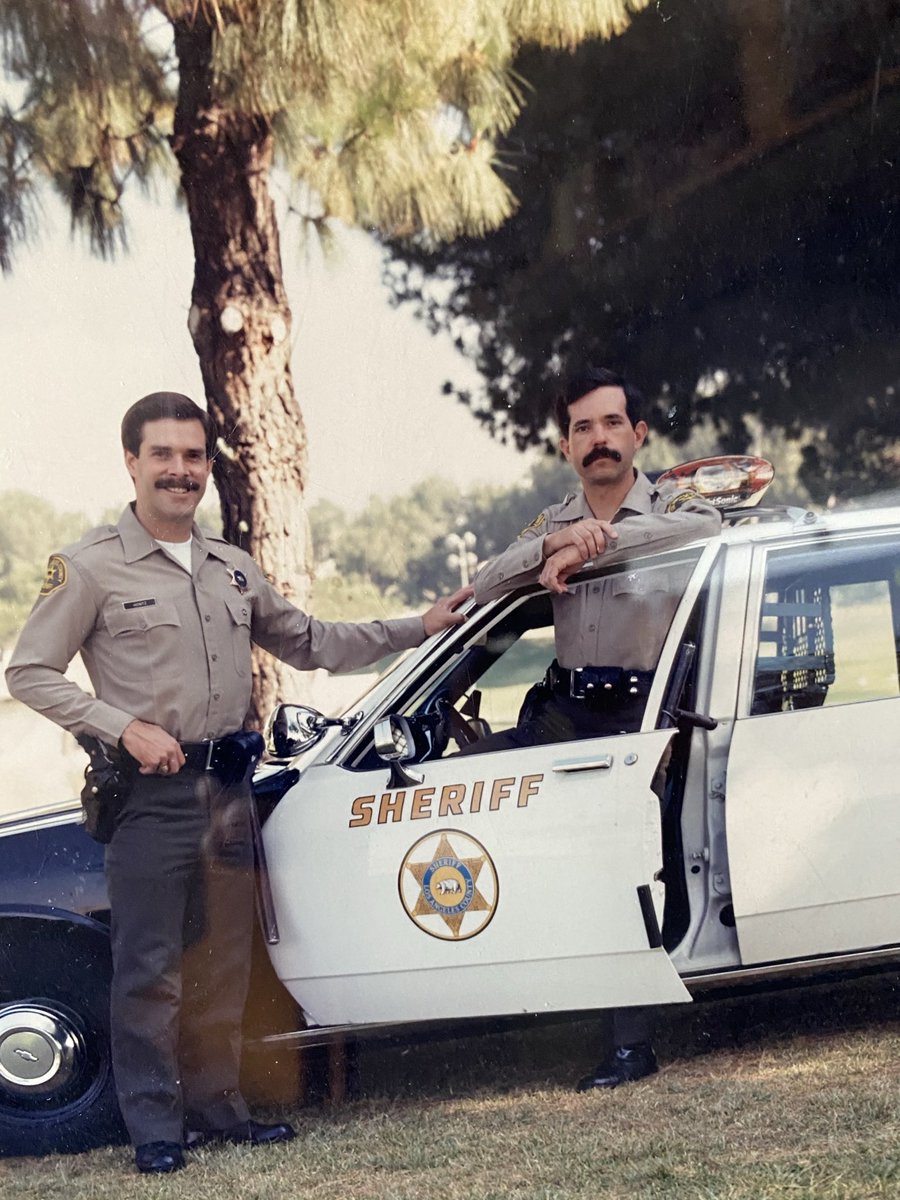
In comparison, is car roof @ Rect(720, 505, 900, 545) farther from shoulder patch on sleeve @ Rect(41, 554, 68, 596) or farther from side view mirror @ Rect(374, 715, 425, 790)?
shoulder patch on sleeve @ Rect(41, 554, 68, 596)

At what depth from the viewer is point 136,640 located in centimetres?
312

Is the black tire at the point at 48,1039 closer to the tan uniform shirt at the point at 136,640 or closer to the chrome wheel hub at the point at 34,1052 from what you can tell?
the chrome wheel hub at the point at 34,1052

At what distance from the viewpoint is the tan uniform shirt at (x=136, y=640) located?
10.00 feet

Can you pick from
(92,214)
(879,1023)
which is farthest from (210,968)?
(92,214)

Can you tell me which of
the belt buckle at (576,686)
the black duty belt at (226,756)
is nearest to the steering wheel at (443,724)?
the belt buckle at (576,686)

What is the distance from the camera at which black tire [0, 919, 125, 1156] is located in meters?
3.19

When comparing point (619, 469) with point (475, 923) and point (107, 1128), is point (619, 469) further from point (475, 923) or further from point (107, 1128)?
point (107, 1128)

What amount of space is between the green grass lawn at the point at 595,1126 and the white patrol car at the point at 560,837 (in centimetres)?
27

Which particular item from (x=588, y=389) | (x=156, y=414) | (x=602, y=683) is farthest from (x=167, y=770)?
(x=588, y=389)

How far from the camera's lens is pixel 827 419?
3.69 meters

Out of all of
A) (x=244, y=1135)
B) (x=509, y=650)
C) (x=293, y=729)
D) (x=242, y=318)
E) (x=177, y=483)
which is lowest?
(x=244, y=1135)

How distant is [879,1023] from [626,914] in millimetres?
1111

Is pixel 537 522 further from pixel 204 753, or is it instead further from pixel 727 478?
pixel 204 753

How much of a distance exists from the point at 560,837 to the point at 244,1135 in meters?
1.05
